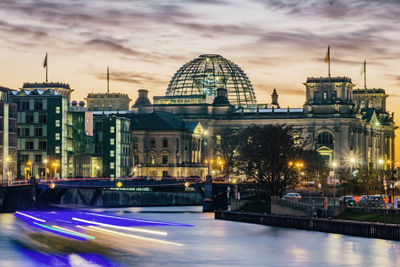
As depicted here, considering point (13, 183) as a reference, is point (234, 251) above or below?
below

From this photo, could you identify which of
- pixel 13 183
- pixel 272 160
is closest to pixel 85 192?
pixel 13 183

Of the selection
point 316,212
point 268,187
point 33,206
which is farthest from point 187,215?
point 316,212

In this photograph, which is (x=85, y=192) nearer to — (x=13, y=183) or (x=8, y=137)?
(x=8, y=137)

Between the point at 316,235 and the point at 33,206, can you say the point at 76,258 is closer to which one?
the point at 316,235

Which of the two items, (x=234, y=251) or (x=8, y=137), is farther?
(x=8, y=137)

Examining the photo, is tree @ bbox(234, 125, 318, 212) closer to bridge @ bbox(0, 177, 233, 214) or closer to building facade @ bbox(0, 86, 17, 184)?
bridge @ bbox(0, 177, 233, 214)

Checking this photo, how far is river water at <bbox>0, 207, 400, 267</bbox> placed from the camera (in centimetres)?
10350

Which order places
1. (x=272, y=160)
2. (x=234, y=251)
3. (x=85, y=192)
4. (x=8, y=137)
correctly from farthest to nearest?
(x=85, y=192) → (x=8, y=137) → (x=272, y=160) → (x=234, y=251)

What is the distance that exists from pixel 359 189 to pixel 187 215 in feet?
136

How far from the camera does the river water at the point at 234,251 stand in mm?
103500

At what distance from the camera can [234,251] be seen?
11538 cm

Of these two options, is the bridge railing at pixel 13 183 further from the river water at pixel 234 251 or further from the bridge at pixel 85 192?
the river water at pixel 234 251

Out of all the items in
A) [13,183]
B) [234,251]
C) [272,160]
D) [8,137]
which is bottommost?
[234,251]

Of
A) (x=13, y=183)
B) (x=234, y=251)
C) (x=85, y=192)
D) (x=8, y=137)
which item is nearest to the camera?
(x=234, y=251)
